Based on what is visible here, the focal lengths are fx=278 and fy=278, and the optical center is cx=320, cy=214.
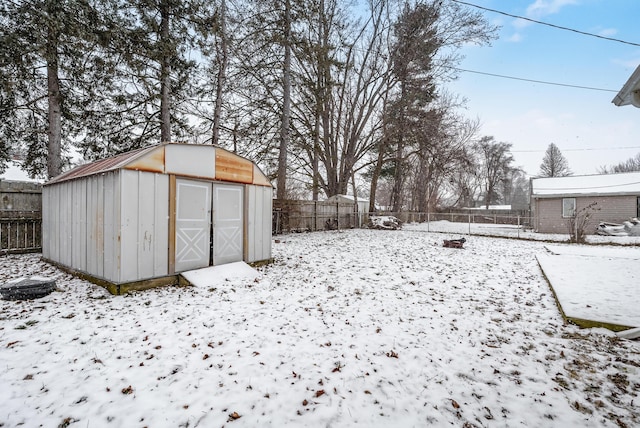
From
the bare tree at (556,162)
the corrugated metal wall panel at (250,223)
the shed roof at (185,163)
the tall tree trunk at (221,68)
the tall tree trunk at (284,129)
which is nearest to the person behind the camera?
the shed roof at (185,163)

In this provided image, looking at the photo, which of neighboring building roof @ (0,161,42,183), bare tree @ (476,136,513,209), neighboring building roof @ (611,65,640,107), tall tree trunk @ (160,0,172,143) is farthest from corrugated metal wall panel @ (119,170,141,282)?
bare tree @ (476,136,513,209)

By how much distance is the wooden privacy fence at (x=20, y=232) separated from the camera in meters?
8.12

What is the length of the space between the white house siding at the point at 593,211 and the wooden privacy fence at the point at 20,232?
24.6 metres

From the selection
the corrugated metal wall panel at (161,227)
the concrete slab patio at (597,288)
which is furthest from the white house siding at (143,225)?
the concrete slab patio at (597,288)

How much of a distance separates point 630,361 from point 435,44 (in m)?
16.7

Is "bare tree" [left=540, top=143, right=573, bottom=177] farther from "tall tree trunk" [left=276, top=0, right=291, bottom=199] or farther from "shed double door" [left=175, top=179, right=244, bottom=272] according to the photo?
"shed double door" [left=175, top=179, right=244, bottom=272]

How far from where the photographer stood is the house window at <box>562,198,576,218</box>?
55.9 feet

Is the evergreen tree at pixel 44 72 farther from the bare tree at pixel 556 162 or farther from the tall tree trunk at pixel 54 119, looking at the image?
the bare tree at pixel 556 162

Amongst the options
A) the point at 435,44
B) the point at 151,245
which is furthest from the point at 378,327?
the point at 435,44

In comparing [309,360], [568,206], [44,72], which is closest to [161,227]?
[309,360]

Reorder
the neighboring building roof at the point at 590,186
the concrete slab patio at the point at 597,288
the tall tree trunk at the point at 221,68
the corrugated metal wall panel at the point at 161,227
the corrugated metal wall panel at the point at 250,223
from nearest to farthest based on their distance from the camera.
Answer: the concrete slab patio at the point at 597,288, the corrugated metal wall panel at the point at 161,227, the corrugated metal wall panel at the point at 250,223, the tall tree trunk at the point at 221,68, the neighboring building roof at the point at 590,186

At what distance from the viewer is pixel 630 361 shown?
2.90 m

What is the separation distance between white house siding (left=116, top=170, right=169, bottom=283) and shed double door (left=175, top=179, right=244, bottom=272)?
0.90 ft

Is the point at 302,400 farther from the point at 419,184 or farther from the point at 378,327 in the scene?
the point at 419,184
